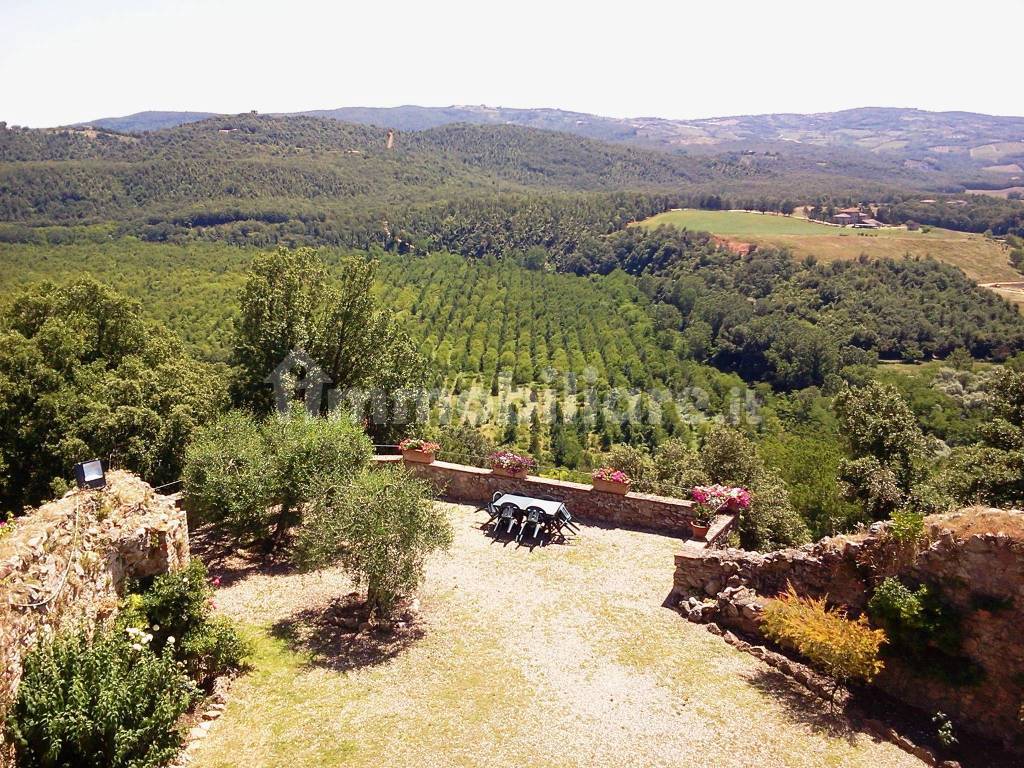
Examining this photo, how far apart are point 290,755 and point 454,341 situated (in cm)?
9040

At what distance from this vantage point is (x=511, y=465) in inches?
582

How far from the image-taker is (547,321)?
108 meters

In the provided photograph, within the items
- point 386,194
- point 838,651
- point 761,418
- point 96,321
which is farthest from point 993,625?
point 386,194

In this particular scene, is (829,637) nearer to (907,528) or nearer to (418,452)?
(907,528)

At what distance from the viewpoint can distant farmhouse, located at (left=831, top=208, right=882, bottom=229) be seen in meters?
144

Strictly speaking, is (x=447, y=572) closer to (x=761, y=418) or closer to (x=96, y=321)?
(x=96, y=321)

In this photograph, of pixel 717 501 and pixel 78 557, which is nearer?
pixel 78 557

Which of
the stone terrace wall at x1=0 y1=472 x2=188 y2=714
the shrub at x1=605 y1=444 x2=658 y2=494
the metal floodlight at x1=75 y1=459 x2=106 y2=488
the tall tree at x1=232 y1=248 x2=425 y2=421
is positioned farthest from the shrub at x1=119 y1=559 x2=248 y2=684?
the shrub at x1=605 y1=444 x2=658 y2=494

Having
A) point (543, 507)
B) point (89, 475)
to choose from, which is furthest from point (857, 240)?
point (89, 475)

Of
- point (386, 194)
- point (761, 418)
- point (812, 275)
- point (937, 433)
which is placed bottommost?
point (761, 418)

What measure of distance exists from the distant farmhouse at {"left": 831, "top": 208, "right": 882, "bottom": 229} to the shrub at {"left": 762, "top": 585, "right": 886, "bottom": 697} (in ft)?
511

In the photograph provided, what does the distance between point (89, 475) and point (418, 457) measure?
25.3ft

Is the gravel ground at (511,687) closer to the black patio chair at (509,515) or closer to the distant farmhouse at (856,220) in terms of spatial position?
the black patio chair at (509,515)

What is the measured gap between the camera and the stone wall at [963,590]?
817 cm
